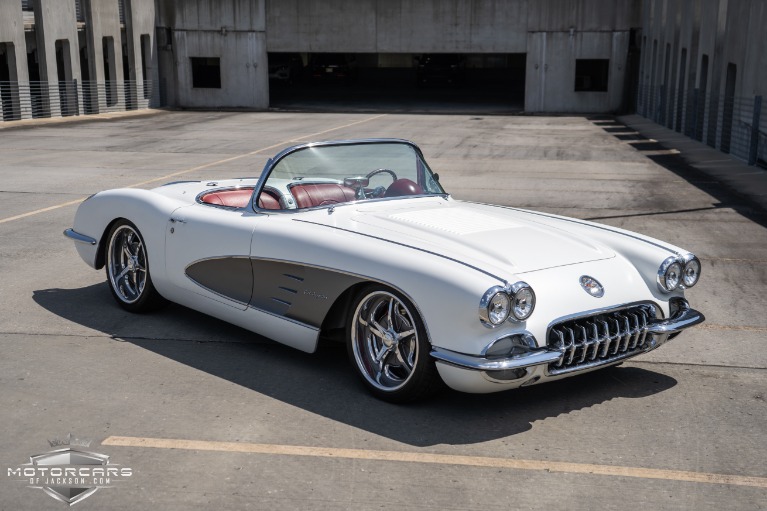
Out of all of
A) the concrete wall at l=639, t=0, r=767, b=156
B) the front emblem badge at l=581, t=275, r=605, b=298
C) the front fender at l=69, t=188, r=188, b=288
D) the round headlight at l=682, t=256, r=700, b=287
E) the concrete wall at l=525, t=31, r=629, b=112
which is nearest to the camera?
the front emblem badge at l=581, t=275, r=605, b=298

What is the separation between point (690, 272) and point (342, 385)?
2.25 metres

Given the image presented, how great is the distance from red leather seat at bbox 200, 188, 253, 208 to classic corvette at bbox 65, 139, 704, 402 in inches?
0.8

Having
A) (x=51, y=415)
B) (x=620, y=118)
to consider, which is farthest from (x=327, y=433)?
(x=620, y=118)

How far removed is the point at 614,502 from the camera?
4312 mm

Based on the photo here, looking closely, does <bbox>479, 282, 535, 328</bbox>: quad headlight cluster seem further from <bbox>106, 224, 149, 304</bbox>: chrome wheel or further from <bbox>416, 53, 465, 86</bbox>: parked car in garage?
<bbox>416, 53, 465, 86</bbox>: parked car in garage

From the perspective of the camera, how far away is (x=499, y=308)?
5.02 meters

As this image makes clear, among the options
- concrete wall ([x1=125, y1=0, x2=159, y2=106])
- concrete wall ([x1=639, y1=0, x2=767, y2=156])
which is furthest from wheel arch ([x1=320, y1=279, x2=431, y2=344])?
concrete wall ([x1=125, y1=0, x2=159, y2=106])

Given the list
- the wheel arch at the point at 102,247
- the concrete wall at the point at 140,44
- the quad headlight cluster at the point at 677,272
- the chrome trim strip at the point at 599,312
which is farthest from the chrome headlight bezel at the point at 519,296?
the concrete wall at the point at 140,44

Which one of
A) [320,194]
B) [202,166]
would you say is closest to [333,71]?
[202,166]

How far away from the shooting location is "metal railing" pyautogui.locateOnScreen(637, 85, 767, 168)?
1923 cm

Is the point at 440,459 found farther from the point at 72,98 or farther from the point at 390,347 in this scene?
the point at 72,98

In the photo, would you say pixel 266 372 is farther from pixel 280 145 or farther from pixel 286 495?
pixel 280 145

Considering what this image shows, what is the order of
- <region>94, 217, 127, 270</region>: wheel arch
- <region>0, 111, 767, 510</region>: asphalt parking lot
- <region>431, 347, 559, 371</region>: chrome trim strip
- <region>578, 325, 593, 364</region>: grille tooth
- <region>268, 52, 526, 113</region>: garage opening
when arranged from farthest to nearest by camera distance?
<region>268, 52, 526, 113</region>: garage opening
<region>94, 217, 127, 270</region>: wheel arch
<region>578, 325, 593, 364</region>: grille tooth
<region>431, 347, 559, 371</region>: chrome trim strip
<region>0, 111, 767, 510</region>: asphalt parking lot

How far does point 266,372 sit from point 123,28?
34.5 meters
